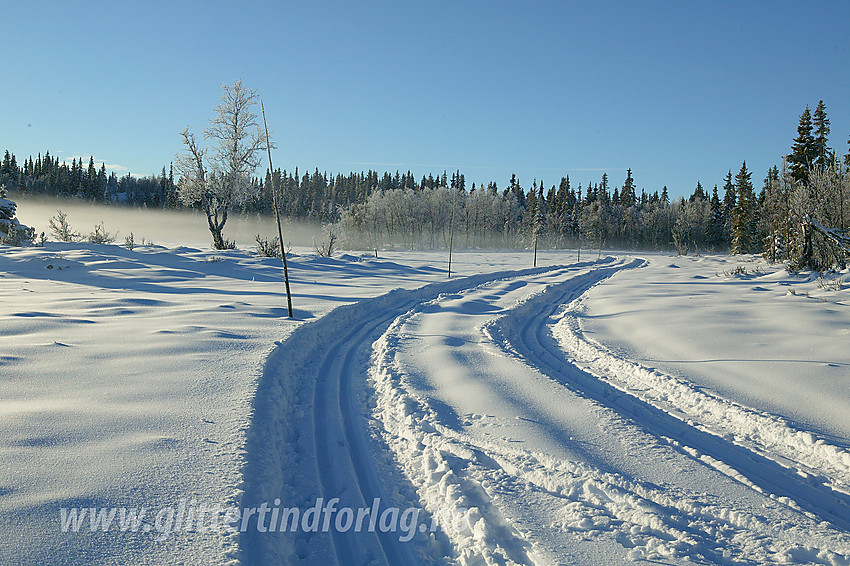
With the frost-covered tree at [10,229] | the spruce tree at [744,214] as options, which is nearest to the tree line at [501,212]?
the spruce tree at [744,214]

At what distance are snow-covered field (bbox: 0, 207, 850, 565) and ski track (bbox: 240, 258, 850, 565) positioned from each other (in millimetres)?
23

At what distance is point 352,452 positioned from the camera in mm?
4879

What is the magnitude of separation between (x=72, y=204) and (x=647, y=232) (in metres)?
121

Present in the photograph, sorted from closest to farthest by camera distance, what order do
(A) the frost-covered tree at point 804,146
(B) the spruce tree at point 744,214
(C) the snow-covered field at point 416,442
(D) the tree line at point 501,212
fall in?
(C) the snow-covered field at point 416,442 → (A) the frost-covered tree at point 804,146 → (B) the spruce tree at point 744,214 → (D) the tree line at point 501,212

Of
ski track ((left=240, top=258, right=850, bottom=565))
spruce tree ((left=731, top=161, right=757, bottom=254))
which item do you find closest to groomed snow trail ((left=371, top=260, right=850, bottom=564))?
ski track ((left=240, top=258, right=850, bottom=565))

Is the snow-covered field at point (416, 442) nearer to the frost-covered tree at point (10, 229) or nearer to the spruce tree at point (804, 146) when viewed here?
the frost-covered tree at point (10, 229)

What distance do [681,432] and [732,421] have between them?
30.9 inches

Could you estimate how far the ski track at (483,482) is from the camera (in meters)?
3.33

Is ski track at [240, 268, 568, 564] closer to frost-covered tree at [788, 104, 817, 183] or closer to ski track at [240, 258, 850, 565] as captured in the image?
ski track at [240, 258, 850, 565]

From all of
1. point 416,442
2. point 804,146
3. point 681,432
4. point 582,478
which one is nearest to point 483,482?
point 582,478

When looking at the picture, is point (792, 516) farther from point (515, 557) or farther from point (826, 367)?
point (826, 367)

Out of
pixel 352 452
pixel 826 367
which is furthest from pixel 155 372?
pixel 826 367

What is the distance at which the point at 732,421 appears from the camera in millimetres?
5734

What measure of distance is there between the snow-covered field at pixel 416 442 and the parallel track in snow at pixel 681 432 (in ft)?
0.10
